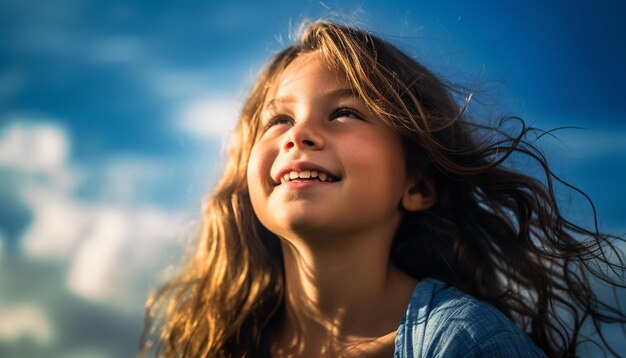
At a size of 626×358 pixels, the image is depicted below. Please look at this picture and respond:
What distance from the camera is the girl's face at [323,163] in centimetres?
213

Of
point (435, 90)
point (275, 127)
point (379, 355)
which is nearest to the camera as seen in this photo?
point (379, 355)

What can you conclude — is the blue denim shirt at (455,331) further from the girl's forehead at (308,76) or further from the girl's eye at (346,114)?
the girl's forehead at (308,76)

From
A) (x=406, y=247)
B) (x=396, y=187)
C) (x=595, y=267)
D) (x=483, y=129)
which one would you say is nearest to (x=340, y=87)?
(x=396, y=187)

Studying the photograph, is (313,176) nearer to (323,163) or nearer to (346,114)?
(323,163)

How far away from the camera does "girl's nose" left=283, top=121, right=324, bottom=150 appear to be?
2.15 metres

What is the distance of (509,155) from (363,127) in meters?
0.62

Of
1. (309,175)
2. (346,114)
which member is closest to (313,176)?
(309,175)

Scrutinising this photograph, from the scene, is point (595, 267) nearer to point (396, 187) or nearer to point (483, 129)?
point (483, 129)

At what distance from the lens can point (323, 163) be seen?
6.95 ft

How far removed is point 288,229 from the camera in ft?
7.07

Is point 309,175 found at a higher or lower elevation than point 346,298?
higher

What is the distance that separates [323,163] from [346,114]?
264 mm

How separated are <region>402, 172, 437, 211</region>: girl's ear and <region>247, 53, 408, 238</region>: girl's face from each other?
5 cm

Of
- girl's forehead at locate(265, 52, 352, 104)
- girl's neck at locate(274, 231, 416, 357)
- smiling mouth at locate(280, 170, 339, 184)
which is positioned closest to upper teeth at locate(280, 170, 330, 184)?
smiling mouth at locate(280, 170, 339, 184)
